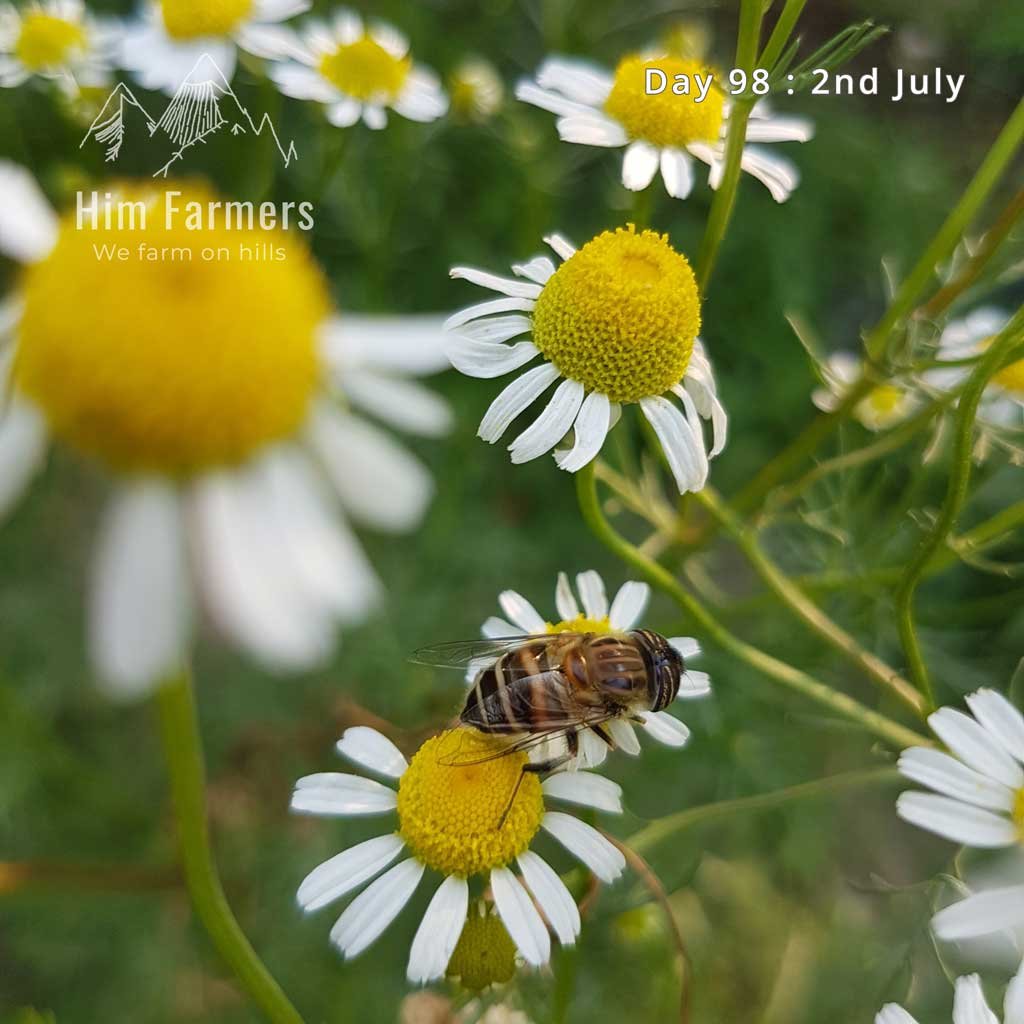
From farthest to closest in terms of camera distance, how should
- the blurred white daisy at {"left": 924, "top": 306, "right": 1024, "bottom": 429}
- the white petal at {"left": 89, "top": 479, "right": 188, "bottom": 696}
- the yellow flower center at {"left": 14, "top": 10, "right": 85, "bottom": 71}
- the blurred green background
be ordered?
1. the blurred green background
2. the yellow flower center at {"left": 14, "top": 10, "right": 85, "bottom": 71}
3. the blurred white daisy at {"left": 924, "top": 306, "right": 1024, "bottom": 429}
4. the white petal at {"left": 89, "top": 479, "right": 188, "bottom": 696}

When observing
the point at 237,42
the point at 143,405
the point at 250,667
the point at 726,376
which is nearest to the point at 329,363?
the point at 143,405

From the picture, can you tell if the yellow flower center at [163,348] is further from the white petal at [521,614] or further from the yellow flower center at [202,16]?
the yellow flower center at [202,16]

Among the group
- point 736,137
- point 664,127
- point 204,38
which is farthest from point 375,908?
point 204,38

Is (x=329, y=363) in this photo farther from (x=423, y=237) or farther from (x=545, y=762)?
(x=423, y=237)

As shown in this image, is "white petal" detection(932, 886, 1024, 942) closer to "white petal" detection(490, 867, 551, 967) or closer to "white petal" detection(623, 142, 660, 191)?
"white petal" detection(490, 867, 551, 967)

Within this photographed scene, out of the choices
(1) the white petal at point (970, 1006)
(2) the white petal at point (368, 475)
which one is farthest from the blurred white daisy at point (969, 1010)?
(2) the white petal at point (368, 475)

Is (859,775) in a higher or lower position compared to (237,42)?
lower

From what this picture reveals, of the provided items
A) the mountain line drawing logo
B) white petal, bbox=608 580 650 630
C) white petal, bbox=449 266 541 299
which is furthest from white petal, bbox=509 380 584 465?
the mountain line drawing logo
